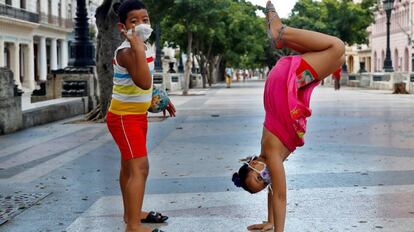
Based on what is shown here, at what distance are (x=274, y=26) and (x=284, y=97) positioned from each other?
460 mm

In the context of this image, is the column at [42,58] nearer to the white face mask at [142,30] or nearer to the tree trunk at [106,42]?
the tree trunk at [106,42]

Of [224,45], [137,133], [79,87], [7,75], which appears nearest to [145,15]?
[137,133]

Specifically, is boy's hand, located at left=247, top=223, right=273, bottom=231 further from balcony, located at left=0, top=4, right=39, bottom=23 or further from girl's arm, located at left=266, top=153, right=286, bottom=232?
balcony, located at left=0, top=4, right=39, bottom=23

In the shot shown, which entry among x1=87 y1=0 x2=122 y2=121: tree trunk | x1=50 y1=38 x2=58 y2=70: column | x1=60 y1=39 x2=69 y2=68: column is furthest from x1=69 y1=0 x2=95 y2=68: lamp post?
x1=60 y1=39 x2=69 y2=68: column

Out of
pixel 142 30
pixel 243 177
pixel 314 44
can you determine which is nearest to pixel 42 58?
pixel 142 30

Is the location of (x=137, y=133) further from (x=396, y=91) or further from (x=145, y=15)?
(x=396, y=91)

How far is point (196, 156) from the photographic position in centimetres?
920

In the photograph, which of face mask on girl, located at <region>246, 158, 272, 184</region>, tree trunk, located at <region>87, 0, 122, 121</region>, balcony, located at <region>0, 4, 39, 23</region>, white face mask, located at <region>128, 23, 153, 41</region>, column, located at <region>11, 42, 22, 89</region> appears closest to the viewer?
face mask on girl, located at <region>246, 158, 272, 184</region>

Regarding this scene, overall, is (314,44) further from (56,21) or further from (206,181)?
(56,21)

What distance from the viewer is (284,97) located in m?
4.40

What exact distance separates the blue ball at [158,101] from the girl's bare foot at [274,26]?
41.5 inches

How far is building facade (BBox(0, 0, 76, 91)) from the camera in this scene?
45331 millimetres

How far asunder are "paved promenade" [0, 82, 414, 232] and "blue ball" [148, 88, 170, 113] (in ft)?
2.99

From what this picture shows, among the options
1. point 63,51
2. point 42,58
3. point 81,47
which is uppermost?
point 63,51
